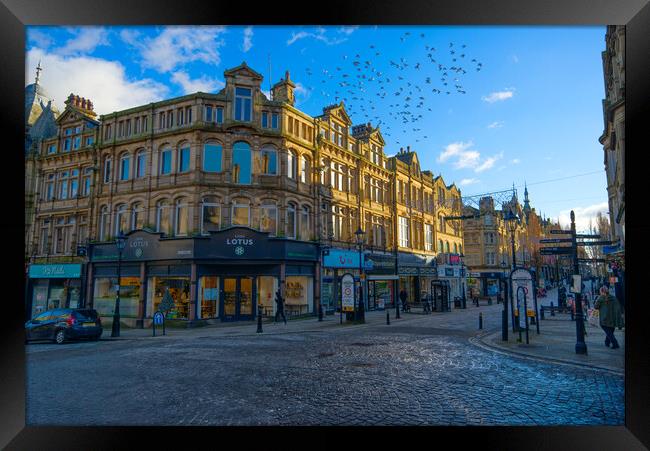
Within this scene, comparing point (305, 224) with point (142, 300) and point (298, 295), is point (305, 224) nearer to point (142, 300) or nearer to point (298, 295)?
point (298, 295)

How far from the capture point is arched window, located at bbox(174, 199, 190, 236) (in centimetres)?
2073

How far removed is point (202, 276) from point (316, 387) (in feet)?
45.9

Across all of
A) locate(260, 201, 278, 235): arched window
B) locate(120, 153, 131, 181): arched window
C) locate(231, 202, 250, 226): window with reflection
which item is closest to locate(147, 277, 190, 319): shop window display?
locate(231, 202, 250, 226): window with reflection

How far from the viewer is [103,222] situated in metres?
23.0

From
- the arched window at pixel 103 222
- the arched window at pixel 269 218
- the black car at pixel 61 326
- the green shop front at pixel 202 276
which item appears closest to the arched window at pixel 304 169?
the arched window at pixel 269 218

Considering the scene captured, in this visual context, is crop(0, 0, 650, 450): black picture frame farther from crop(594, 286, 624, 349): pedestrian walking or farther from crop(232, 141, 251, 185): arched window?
crop(232, 141, 251, 185): arched window

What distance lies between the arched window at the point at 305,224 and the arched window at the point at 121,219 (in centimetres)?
973

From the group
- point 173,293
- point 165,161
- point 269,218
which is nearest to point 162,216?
point 165,161

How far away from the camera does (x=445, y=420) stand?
19.9 ft

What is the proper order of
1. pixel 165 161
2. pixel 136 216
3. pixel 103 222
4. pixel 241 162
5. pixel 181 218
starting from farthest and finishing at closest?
pixel 103 222, pixel 136 216, pixel 165 161, pixel 241 162, pixel 181 218

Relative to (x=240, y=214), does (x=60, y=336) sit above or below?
below

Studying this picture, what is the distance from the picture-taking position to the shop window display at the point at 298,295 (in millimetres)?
21938
